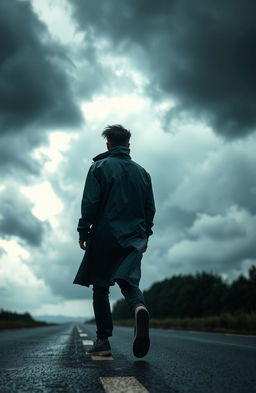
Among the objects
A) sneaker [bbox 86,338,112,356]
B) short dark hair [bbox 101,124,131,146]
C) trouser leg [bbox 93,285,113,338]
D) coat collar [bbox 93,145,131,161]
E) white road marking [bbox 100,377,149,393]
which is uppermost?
short dark hair [bbox 101,124,131,146]

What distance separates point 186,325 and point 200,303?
35.4 metres

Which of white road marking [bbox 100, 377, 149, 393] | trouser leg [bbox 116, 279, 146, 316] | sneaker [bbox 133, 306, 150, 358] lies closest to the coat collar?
trouser leg [bbox 116, 279, 146, 316]

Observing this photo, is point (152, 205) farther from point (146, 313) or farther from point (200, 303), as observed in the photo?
point (200, 303)

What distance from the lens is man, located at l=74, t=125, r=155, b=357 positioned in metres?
3.71

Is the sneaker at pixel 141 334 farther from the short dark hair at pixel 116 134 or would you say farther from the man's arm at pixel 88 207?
the short dark hair at pixel 116 134

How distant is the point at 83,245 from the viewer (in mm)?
3922

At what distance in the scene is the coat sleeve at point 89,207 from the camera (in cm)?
386

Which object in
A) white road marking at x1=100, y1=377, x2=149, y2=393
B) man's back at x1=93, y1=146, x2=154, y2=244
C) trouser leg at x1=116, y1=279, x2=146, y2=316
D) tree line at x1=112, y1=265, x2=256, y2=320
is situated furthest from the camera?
tree line at x1=112, y1=265, x2=256, y2=320

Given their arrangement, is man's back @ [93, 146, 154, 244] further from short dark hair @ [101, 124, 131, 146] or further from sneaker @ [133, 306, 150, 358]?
sneaker @ [133, 306, 150, 358]

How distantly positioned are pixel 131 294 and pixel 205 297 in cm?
5819

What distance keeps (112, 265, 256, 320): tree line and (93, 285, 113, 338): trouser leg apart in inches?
785

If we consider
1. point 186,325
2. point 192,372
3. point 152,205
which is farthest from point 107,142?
point 186,325

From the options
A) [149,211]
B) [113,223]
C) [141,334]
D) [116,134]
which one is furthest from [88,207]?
[141,334]

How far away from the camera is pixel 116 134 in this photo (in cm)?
421
